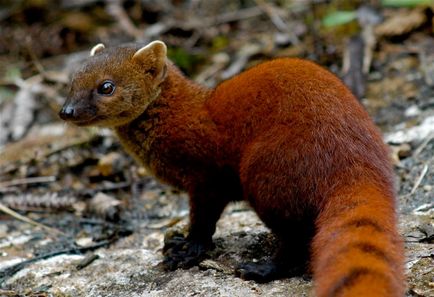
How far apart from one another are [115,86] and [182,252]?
1.41 meters

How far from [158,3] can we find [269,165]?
7.34 meters

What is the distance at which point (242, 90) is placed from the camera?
468cm

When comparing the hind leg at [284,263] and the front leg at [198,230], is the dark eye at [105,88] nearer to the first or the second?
the front leg at [198,230]

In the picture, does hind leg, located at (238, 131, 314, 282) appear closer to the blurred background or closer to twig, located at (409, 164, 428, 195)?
the blurred background

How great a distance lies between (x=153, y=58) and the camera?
5.33 metres

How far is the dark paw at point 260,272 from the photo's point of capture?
169 inches

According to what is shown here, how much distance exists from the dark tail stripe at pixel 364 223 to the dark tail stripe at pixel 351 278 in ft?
1.56

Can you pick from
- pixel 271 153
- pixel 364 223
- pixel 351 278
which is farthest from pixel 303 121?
pixel 351 278

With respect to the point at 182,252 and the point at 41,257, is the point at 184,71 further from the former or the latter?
the point at 182,252

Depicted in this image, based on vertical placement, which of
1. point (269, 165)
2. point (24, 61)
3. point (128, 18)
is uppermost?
point (128, 18)

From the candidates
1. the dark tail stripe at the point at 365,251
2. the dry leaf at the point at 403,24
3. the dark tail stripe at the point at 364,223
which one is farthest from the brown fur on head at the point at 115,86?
the dry leaf at the point at 403,24

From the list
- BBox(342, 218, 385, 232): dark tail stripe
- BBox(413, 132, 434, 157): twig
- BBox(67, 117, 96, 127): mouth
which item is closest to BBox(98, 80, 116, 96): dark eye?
BBox(67, 117, 96, 127): mouth

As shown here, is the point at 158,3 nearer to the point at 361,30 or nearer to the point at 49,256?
the point at 361,30

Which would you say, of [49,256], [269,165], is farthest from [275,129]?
[49,256]
